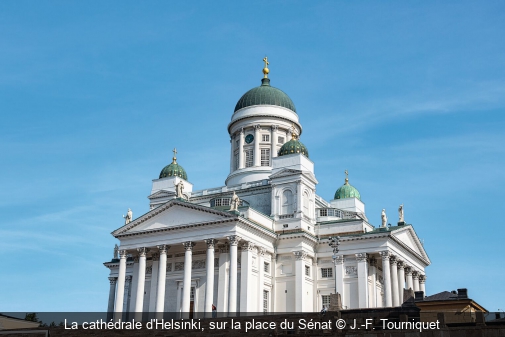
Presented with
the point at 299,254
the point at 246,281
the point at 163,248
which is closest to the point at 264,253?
the point at 299,254

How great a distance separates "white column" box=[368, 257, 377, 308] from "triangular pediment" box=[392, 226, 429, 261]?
309cm

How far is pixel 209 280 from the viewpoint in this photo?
165ft

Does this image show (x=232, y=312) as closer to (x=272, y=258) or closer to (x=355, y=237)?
(x=272, y=258)

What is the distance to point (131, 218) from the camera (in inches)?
2319

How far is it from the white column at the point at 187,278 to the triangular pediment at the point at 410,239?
57.8ft

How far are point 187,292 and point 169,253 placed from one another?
611cm

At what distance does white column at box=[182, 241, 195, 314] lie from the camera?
5106 centimetres

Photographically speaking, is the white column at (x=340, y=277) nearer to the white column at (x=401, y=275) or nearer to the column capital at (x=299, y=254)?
the column capital at (x=299, y=254)

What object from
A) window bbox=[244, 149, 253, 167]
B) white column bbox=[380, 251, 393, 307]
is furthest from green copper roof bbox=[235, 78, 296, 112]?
white column bbox=[380, 251, 393, 307]

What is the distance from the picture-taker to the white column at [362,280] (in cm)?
5322

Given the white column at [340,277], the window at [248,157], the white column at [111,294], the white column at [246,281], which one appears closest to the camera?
the white column at [246,281]

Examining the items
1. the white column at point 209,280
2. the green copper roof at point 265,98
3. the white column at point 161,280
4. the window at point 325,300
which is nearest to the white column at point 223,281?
the white column at point 209,280

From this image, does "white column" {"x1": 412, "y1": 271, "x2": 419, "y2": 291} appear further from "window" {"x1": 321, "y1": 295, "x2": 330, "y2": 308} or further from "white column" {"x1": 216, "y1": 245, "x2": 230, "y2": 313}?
"white column" {"x1": 216, "y1": 245, "x2": 230, "y2": 313}

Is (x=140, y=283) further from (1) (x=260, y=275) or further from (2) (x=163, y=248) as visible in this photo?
(1) (x=260, y=275)
